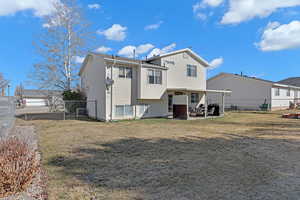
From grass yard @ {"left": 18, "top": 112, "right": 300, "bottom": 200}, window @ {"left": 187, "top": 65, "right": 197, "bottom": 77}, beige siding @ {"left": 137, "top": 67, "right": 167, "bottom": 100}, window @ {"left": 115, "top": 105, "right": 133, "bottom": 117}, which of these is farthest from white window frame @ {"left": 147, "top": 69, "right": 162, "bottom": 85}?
grass yard @ {"left": 18, "top": 112, "right": 300, "bottom": 200}

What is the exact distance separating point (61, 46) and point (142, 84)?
13946 mm

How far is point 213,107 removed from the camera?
56.0ft

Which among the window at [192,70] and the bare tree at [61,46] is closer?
the window at [192,70]

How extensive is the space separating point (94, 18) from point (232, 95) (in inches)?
909

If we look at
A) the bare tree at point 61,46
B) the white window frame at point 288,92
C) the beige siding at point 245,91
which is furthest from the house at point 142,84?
the white window frame at point 288,92

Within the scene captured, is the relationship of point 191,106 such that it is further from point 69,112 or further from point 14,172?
point 14,172

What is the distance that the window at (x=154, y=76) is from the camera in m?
15.0

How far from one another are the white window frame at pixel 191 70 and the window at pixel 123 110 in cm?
770

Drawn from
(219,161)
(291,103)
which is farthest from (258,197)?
(291,103)

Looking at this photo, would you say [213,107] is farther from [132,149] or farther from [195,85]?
[132,149]

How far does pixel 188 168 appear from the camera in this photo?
4.23 metres

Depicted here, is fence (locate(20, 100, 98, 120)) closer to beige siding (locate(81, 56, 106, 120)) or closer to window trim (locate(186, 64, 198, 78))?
beige siding (locate(81, 56, 106, 120))

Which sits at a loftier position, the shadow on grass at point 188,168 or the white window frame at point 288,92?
the white window frame at point 288,92

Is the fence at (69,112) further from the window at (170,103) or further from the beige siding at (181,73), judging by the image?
the beige siding at (181,73)
